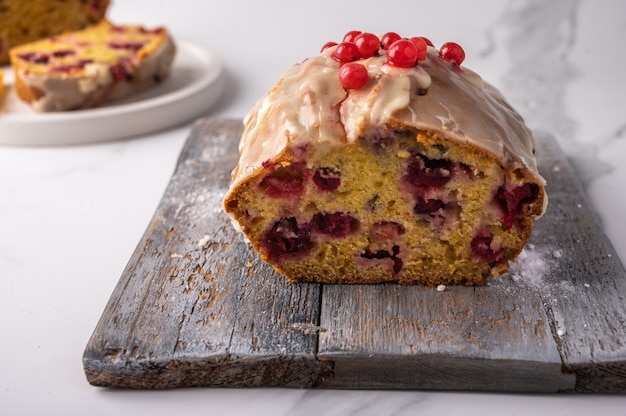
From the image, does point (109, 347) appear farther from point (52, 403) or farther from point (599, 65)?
point (599, 65)

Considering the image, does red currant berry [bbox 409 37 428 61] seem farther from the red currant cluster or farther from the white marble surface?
the white marble surface

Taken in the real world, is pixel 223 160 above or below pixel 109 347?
below

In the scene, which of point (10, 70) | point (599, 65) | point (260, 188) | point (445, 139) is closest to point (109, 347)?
point (260, 188)

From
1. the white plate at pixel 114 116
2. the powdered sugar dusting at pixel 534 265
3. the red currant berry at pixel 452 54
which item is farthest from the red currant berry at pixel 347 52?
the white plate at pixel 114 116

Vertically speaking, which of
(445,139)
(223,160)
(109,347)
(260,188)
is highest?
(445,139)

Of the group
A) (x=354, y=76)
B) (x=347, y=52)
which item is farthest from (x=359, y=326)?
(x=347, y=52)

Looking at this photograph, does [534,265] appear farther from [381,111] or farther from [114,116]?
[114,116]
